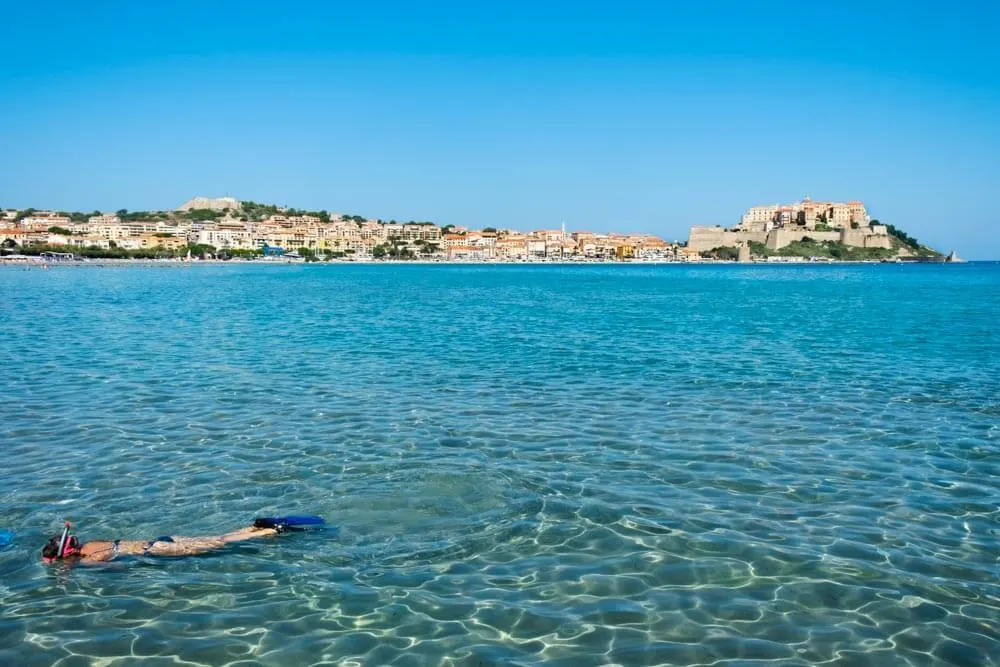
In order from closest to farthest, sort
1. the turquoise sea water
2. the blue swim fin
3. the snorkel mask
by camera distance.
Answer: the turquoise sea water
the snorkel mask
the blue swim fin

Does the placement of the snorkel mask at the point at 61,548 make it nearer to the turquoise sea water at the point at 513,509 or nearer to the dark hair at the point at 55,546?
the dark hair at the point at 55,546

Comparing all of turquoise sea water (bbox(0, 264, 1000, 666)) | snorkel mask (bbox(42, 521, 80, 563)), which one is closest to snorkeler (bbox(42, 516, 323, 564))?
snorkel mask (bbox(42, 521, 80, 563))

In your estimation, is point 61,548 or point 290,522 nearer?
point 61,548

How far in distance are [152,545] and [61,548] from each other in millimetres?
762

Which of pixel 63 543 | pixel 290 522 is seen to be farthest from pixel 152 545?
pixel 290 522

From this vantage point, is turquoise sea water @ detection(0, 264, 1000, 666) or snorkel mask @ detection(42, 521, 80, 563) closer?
turquoise sea water @ detection(0, 264, 1000, 666)

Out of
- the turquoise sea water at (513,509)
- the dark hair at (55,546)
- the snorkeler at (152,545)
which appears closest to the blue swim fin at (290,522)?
the snorkeler at (152,545)

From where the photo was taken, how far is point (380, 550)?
720 cm

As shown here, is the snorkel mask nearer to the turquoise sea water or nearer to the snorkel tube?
the snorkel tube

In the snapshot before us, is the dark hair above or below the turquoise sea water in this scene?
above

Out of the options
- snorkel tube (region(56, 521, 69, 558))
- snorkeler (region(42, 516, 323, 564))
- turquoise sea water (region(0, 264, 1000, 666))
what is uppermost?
snorkel tube (region(56, 521, 69, 558))

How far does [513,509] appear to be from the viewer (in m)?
8.27

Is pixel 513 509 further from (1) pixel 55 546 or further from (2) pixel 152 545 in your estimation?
(1) pixel 55 546

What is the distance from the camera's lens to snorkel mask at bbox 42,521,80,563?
6840 mm
